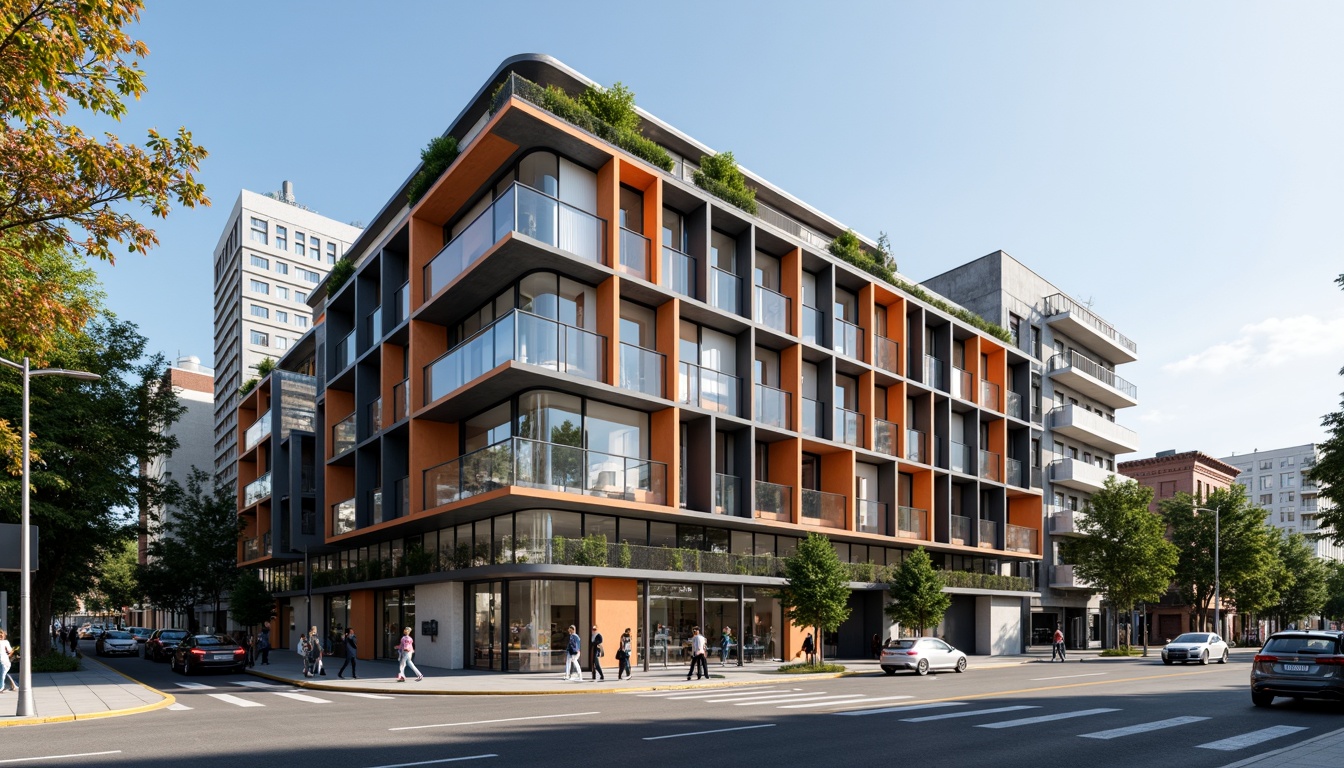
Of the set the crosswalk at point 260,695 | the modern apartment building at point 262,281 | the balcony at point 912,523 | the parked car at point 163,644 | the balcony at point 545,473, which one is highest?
the modern apartment building at point 262,281

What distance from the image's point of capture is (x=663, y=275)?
3139cm

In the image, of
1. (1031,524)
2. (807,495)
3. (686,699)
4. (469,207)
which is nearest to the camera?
(686,699)

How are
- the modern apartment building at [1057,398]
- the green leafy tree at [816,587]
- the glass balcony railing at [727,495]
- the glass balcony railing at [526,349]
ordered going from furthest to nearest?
1. the modern apartment building at [1057,398]
2. the glass balcony railing at [727,495]
3. the green leafy tree at [816,587]
4. the glass balcony railing at [526,349]

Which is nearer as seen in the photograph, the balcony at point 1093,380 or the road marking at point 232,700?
the road marking at point 232,700

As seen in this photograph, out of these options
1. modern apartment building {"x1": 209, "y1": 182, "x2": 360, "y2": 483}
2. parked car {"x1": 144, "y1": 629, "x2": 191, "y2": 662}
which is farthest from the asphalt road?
modern apartment building {"x1": 209, "y1": 182, "x2": 360, "y2": 483}

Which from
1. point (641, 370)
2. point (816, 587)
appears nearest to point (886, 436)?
point (816, 587)

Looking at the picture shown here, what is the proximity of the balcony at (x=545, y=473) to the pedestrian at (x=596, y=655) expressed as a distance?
13.5ft

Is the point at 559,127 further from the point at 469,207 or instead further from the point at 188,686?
the point at 188,686

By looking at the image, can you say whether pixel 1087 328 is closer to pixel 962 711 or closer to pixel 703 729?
pixel 962 711

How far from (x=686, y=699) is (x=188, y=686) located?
16.1 m

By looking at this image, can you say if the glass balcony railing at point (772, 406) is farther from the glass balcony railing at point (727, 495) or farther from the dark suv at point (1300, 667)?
the dark suv at point (1300, 667)

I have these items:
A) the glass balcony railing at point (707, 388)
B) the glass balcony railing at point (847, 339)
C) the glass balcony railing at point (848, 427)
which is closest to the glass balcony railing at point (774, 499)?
the glass balcony railing at point (707, 388)

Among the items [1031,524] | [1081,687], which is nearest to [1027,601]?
[1031,524]

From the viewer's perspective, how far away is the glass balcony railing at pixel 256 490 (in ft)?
173
